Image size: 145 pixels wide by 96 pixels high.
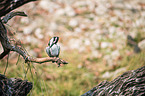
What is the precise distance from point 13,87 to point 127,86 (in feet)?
2.23

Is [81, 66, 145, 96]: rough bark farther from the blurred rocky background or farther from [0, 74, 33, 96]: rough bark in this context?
the blurred rocky background

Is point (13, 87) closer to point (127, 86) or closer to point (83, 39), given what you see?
point (127, 86)

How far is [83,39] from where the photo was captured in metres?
2.97

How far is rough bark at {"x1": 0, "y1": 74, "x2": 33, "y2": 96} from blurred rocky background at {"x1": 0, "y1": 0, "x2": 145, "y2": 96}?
98 centimetres

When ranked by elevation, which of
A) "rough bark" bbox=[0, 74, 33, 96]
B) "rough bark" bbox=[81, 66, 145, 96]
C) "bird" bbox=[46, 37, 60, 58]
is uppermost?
"bird" bbox=[46, 37, 60, 58]

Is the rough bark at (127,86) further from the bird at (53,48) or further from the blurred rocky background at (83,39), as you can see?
the blurred rocky background at (83,39)

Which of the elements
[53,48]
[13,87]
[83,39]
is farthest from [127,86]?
[83,39]

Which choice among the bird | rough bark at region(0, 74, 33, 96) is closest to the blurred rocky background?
rough bark at region(0, 74, 33, 96)

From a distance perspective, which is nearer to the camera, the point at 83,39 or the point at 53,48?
the point at 53,48

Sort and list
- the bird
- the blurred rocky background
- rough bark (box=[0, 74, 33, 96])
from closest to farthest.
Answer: the bird < rough bark (box=[0, 74, 33, 96]) < the blurred rocky background

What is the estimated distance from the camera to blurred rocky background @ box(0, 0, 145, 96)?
2.24 m

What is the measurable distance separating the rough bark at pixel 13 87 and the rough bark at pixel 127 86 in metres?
0.43

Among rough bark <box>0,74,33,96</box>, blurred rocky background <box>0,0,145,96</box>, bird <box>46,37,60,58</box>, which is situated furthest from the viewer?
blurred rocky background <box>0,0,145,96</box>

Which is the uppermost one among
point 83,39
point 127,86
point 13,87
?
point 83,39
